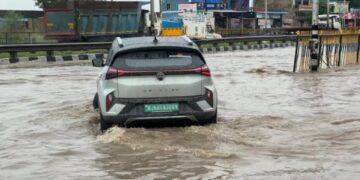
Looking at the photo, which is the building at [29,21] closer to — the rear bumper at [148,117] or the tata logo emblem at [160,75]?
the rear bumper at [148,117]

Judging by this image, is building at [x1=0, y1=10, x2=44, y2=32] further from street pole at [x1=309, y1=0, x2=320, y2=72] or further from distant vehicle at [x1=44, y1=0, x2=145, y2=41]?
street pole at [x1=309, y1=0, x2=320, y2=72]

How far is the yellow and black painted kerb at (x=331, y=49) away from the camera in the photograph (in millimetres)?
19891

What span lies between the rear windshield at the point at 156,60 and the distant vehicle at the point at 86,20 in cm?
2831

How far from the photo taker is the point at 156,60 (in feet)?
27.8

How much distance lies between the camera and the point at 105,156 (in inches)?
295

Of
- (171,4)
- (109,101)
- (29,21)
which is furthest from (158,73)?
(171,4)

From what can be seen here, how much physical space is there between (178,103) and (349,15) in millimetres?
50407

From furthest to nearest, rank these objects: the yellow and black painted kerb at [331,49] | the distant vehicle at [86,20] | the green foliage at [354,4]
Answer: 1. the green foliage at [354,4]
2. the distant vehicle at [86,20]
3. the yellow and black painted kerb at [331,49]

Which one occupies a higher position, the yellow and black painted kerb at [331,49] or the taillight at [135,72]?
the taillight at [135,72]

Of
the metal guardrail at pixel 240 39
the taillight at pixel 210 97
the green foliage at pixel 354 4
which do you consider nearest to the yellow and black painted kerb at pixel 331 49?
the taillight at pixel 210 97

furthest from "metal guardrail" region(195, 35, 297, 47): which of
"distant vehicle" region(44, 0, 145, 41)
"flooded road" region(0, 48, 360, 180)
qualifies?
"flooded road" region(0, 48, 360, 180)

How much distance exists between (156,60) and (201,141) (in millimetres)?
1315

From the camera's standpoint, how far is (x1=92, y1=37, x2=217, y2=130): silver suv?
328 inches

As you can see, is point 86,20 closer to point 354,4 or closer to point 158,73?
point 158,73
